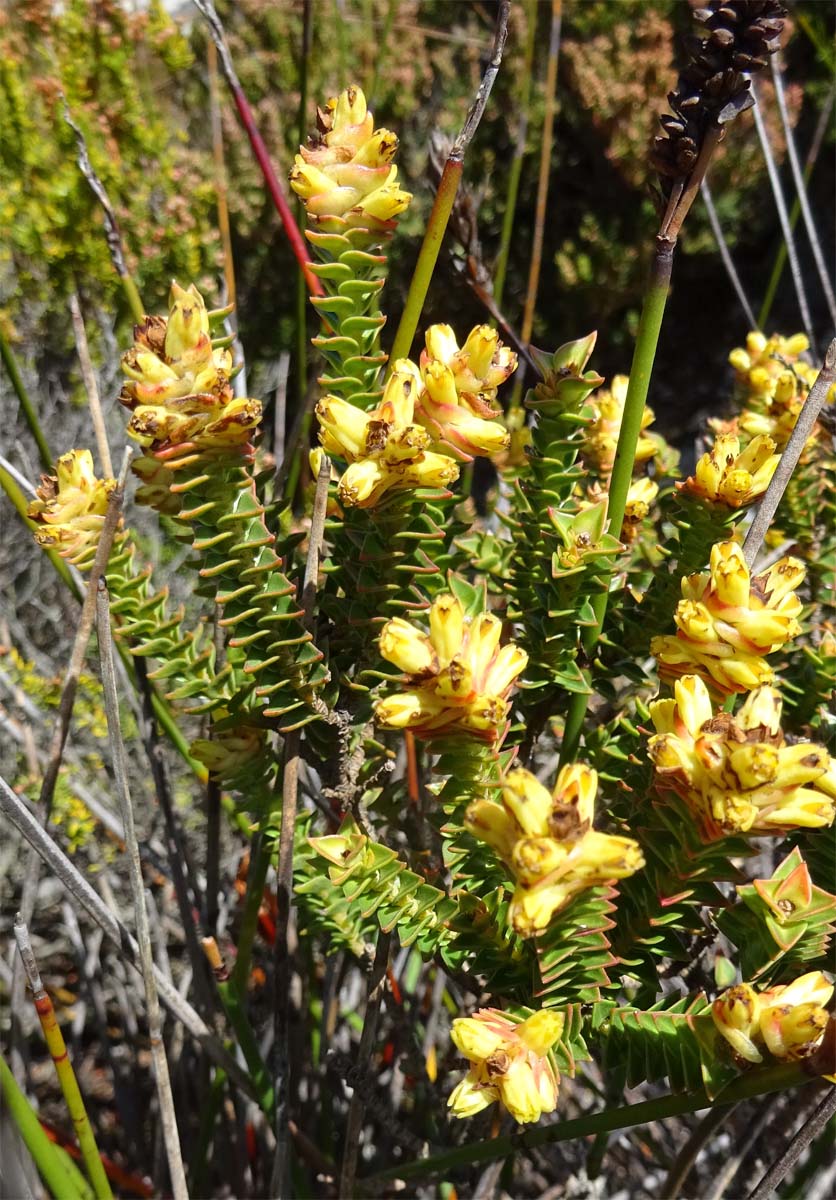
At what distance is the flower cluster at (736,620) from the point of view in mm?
400

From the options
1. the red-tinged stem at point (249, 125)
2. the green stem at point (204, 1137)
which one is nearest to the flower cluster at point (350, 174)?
the red-tinged stem at point (249, 125)

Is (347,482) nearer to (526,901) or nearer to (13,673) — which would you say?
(526,901)

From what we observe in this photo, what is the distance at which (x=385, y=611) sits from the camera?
476 millimetres

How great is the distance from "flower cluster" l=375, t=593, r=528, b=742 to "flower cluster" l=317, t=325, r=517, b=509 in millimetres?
62

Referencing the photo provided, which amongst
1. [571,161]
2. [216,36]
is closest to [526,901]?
[216,36]

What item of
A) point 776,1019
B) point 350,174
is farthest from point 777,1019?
point 350,174

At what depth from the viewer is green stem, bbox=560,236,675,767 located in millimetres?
421

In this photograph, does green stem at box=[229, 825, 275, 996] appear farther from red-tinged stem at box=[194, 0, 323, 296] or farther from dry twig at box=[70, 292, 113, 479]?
red-tinged stem at box=[194, 0, 323, 296]

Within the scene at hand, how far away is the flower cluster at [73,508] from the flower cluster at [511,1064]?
310 millimetres

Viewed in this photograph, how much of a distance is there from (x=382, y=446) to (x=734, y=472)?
7.6 inches

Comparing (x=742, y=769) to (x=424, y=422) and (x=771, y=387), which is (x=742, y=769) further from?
(x=771, y=387)

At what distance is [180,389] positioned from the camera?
40 centimetres

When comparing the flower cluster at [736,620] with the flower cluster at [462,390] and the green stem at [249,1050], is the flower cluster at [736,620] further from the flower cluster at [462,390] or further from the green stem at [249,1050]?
the green stem at [249,1050]

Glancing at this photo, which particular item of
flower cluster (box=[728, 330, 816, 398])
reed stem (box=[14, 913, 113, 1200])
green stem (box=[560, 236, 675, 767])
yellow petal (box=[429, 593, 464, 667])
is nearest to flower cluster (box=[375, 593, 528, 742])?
yellow petal (box=[429, 593, 464, 667])
